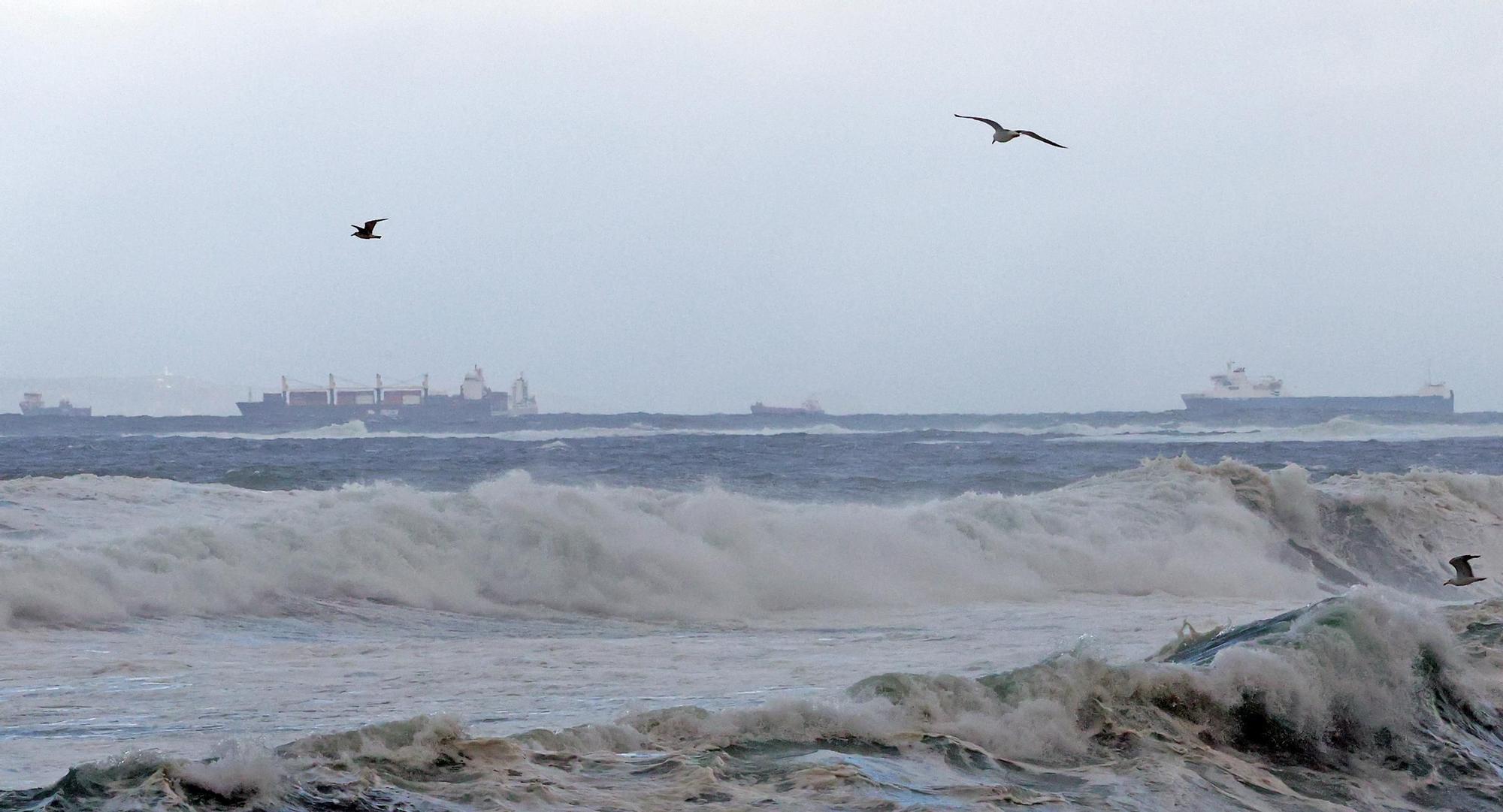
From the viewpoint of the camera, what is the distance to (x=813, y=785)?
588 centimetres

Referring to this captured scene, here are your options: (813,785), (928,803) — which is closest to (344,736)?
(813,785)

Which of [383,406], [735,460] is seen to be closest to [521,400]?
[383,406]

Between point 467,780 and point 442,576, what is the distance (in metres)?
7.86

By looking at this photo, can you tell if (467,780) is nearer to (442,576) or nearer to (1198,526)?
(442,576)

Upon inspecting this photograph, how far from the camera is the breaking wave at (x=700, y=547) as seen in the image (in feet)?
40.8

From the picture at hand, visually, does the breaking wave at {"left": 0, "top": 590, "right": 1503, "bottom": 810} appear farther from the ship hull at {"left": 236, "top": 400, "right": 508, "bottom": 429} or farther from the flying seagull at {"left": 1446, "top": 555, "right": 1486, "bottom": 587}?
the ship hull at {"left": 236, "top": 400, "right": 508, "bottom": 429}

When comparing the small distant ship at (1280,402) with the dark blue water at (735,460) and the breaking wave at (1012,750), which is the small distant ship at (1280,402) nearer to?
the dark blue water at (735,460)

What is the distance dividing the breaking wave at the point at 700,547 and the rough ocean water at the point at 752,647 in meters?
0.05

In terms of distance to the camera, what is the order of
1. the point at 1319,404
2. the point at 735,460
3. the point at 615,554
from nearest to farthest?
the point at 615,554
the point at 735,460
the point at 1319,404

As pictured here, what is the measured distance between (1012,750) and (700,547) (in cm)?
865

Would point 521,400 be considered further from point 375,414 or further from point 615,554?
point 615,554

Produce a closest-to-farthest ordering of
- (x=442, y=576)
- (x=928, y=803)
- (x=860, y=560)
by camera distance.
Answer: (x=928, y=803)
(x=442, y=576)
(x=860, y=560)

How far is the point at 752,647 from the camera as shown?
1045 cm

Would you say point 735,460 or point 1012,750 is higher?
point 735,460
